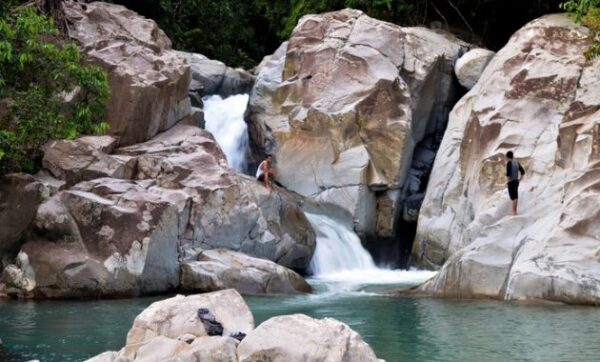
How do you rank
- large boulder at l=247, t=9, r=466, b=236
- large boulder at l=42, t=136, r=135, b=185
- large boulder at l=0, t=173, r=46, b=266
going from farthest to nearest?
large boulder at l=247, t=9, r=466, b=236, large boulder at l=42, t=136, r=135, b=185, large boulder at l=0, t=173, r=46, b=266

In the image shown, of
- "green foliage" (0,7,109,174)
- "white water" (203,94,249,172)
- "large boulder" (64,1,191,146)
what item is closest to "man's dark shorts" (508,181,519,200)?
"green foliage" (0,7,109,174)

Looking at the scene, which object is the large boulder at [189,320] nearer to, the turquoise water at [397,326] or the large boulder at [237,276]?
the turquoise water at [397,326]

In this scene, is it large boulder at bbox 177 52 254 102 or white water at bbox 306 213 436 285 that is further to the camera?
large boulder at bbox 177 52 254 102

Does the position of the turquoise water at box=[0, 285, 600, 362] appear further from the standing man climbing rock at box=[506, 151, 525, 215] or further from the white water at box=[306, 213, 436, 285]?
the white water at box=[306, 213, 436, 285]

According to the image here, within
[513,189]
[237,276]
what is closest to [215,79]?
[237,276]

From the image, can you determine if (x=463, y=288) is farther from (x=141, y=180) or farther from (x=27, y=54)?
(x=27, y=54)

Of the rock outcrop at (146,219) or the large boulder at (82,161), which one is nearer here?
the rock outcrop at (146,219)

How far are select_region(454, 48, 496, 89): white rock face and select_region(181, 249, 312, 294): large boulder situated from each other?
1074 centimetres

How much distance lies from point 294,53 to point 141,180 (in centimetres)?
929

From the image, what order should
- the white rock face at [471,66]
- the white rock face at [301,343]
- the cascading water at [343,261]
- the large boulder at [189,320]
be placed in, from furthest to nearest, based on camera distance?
the white rock face at [471,66] < the cascading water at [343,261] < the large boulder at [189,320] < the white rock face at [301,343]

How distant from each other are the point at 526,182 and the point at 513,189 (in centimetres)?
133

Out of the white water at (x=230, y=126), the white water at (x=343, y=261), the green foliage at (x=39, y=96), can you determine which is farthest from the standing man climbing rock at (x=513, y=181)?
the white water at (x=230, y=126)

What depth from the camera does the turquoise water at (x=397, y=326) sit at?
483 inches

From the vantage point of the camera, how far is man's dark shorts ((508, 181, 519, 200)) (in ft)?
64.5
